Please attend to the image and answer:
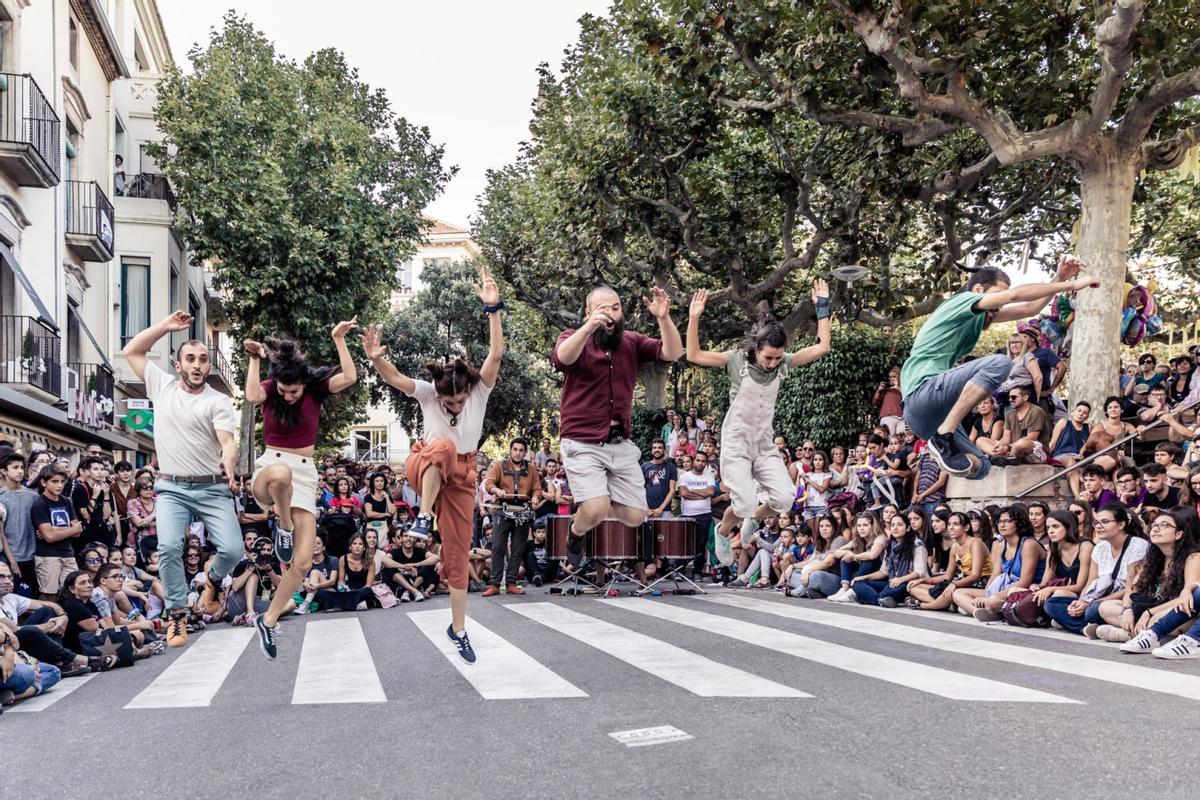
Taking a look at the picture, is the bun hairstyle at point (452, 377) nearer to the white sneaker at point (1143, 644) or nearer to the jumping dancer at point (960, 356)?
the jumping dancer at point (960, 356)

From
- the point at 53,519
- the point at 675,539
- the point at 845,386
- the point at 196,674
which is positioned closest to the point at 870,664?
the point at 196,674

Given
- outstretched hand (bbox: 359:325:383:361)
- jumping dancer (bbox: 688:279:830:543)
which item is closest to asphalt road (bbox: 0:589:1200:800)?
jumping dancer (bbox: 688:279:830:543)

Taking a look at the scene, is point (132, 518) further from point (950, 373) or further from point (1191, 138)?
point (1191, 138)

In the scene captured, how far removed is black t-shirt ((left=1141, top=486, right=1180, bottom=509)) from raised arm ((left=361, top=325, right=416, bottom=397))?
7018 mm

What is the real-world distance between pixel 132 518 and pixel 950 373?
399 inches

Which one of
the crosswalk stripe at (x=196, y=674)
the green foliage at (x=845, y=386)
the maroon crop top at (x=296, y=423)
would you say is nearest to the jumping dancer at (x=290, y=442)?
the maroon crop top at (x=296, y=423)

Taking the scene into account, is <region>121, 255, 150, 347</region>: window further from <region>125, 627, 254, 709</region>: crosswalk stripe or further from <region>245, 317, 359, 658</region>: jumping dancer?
<region>245, 317, 359, 658</region>: jumping dancer

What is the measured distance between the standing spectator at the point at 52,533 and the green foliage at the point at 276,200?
60.0 ft

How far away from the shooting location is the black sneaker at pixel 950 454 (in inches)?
313

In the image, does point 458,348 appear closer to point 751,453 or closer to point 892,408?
point 892,408

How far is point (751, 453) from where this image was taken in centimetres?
874

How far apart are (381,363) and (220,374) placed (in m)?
33.1

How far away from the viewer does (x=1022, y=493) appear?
A: 1377cm

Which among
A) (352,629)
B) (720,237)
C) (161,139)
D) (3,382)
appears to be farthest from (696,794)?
(161,139)
